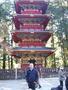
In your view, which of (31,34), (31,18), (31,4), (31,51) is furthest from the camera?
(31,4)

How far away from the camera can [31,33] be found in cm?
4150

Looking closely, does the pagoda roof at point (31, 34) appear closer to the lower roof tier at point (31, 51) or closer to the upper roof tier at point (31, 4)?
the lower roof tier at point (31, 51)

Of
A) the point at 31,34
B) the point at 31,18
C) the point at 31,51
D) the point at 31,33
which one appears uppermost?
the point at 31,18

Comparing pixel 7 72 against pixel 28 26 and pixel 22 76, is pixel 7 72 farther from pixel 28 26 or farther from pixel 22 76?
pixel 28 26

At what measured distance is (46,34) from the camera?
42000mm

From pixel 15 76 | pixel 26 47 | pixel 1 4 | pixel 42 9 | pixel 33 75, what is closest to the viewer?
pixel 33 75

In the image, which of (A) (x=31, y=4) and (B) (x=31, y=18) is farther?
(A) (x=31, y=4)

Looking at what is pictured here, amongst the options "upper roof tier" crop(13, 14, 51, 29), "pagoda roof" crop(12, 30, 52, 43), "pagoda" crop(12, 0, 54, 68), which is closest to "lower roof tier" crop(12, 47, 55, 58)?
"pagoda" crop(12, 0, 54, 68)

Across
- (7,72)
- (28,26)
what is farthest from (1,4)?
(7,72)

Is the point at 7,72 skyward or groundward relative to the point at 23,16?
groundward

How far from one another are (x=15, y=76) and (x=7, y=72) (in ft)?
3.26

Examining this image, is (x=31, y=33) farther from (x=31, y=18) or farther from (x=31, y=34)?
(x=31, y=18)

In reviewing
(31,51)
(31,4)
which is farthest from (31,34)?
(31,4)

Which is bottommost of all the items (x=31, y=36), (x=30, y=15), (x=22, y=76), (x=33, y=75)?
(x=22, y=76)
